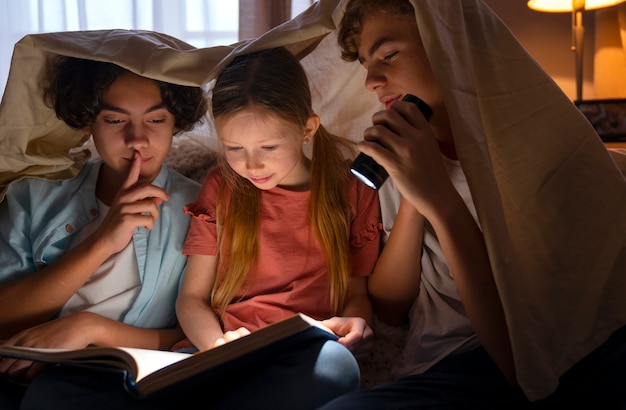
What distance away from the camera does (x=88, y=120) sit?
1.19 metres

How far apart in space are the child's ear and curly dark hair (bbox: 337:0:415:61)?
0.46ft

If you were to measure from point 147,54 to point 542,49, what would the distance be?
5.10ft

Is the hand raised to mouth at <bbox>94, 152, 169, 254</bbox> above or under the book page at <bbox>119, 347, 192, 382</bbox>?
above

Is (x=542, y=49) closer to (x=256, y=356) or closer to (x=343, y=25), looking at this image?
(x=343, y=25)

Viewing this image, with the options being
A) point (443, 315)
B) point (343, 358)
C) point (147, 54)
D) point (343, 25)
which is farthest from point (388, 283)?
point (147, 54)

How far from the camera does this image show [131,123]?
1146 millimetres

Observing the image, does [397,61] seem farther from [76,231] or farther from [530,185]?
[76,231]

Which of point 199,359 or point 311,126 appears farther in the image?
point 311,126

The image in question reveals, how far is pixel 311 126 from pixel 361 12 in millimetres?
212

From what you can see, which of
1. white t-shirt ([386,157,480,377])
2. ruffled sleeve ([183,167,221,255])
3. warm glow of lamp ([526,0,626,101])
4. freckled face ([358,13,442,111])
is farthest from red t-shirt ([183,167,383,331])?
warm glow of lamp ([526,0,626,101])

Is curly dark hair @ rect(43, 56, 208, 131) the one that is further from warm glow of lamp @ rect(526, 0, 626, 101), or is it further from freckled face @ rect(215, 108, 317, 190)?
warm glow of lamp @ rect(526, 0, 626, 101)

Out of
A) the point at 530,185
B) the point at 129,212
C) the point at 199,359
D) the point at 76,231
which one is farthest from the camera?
the point at 76,231

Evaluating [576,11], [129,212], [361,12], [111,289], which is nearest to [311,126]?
[361,12]

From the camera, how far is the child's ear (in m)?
1.12
